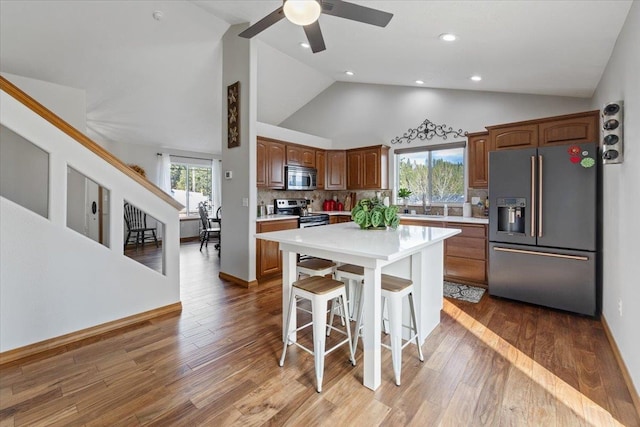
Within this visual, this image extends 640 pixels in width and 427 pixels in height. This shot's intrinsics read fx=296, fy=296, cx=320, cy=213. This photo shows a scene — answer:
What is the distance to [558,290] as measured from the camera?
2975mm

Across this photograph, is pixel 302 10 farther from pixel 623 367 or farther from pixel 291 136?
pixel 291 136

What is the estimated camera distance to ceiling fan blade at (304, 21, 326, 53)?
2.12m

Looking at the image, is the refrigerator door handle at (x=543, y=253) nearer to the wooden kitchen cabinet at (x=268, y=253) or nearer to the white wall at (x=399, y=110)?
the white wall at (x=399, y=110)

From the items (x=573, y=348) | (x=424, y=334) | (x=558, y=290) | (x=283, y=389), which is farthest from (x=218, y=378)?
(x=558, y=290)

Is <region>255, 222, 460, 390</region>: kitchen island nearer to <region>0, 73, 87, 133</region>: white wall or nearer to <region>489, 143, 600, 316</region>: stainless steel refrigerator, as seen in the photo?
<region>489, 143, 600, 316</region>: stainless steel refrigerator

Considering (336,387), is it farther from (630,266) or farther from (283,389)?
(630,266)

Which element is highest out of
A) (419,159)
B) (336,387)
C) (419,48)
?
(419,48)

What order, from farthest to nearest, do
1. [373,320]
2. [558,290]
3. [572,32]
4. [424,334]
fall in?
[558,290], [424,334], [572,32], [373,320]

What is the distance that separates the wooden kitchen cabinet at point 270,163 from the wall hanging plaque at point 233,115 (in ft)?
1.74

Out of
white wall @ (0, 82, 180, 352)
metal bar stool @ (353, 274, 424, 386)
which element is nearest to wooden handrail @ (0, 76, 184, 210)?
white wall @ (0, 82, 180, 352)

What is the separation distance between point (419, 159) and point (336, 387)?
4170mm

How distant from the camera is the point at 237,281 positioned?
3998 millimetres

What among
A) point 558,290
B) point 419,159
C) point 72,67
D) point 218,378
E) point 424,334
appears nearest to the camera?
point 218,378

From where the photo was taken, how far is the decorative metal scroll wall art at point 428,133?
4633mm
